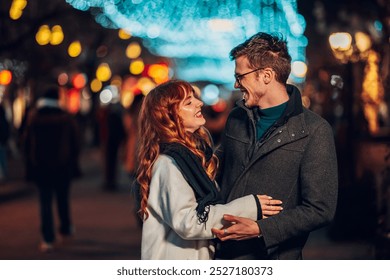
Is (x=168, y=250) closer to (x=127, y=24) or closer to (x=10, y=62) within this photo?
(x=127, y=24)

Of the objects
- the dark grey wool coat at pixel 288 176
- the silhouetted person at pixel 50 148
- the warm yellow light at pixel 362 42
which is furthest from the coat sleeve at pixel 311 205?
the silhouetted person at pixel 50 148

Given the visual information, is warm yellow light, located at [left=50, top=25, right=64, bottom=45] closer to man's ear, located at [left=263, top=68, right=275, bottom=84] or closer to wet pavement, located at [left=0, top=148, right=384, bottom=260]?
wet pavement, located at [left=0, top=148, right=384, bottom=260]

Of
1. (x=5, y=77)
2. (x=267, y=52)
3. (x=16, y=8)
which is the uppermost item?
(x=16, y=8)

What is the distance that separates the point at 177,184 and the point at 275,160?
46 cm

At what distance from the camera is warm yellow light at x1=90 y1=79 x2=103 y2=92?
151 ft

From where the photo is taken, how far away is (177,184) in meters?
4.36

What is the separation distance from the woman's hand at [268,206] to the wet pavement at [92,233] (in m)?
4.67

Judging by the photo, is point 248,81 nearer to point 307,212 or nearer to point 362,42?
point 307,212

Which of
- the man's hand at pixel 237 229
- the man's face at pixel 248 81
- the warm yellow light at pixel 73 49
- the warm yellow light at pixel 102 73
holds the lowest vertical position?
the warm yellow light at pixel 102 73

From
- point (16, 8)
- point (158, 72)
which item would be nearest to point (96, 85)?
point (158, 72)

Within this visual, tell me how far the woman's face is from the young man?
213mm

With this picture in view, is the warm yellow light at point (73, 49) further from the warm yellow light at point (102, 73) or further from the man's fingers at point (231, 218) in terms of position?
the man's fingers at point (231, 218)

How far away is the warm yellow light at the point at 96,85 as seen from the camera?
46084 millimetres

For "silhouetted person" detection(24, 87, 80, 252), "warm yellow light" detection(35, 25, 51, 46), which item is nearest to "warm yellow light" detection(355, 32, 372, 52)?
"silhouetted person" detection(24, 87, 80, 252)
